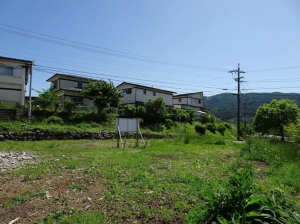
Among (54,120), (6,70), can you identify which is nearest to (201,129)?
(54,120)

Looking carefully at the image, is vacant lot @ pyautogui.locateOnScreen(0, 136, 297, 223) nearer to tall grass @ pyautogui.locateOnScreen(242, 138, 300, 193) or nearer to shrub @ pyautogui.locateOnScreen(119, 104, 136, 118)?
tall grass @ pyautogui.locateOnScreen(242, 138, 300, 193)

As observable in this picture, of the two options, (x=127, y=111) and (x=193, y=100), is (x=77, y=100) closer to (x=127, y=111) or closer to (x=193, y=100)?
(x=127, y=111)

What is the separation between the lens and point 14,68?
22469 millimetres

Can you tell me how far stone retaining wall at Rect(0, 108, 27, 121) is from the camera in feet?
57.3

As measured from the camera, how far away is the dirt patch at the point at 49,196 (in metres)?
3.17

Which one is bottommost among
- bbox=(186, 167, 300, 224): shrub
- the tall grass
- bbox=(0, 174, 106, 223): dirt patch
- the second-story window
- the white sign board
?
bbox=(0, 174, 106, 223): dirt patch

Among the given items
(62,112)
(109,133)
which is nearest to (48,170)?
(109,133)

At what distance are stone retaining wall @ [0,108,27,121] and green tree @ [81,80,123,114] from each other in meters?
6.74

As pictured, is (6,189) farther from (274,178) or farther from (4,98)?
(4,98)

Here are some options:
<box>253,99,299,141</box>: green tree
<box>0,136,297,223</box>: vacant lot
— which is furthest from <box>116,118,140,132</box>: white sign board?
<box>253,99,299,141</box>: green tree

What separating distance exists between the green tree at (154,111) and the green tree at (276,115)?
12.4 metres

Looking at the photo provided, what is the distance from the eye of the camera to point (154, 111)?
2595cm

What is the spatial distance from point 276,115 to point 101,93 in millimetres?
20912

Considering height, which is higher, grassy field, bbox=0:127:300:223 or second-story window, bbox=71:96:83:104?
second-story window, bbox=71:96:83:104
